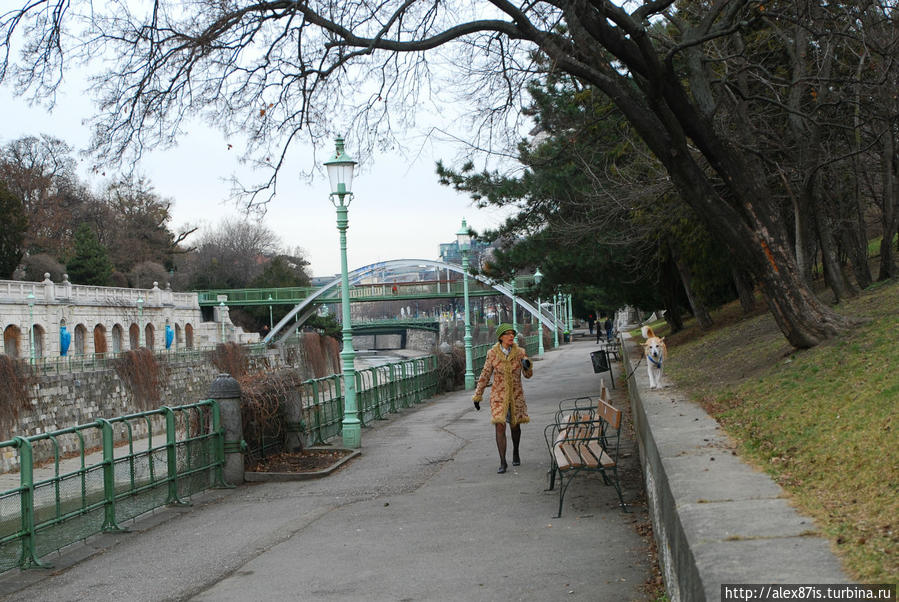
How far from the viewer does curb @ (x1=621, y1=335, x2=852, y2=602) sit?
355 centimetres

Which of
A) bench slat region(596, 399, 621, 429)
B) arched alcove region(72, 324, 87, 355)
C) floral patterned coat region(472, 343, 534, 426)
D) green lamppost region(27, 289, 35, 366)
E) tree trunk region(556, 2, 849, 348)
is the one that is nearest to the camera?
bench slat region(596, 399, 621, 429)

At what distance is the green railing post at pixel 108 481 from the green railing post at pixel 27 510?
131 centimetres

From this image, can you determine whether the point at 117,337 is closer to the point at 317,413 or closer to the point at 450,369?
the point at 450,369

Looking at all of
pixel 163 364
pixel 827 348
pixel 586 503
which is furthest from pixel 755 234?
pixel 163 364

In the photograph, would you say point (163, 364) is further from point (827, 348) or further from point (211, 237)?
point (211, 237)

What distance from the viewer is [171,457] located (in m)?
11.1

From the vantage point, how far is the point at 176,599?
6.85 meters

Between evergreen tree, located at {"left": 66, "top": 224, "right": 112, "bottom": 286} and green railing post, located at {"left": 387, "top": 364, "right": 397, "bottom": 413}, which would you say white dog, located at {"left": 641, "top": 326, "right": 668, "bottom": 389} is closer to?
green railing post, located at {"left": 387, "top": 364, "right": 397, "bottom": 413}

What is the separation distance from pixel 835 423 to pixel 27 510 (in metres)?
6.75

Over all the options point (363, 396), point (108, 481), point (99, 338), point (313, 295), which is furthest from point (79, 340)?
point (108, 481)

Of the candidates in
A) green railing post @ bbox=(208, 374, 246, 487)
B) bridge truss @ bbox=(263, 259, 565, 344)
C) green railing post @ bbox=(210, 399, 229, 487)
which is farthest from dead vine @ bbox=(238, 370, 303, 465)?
bridge truss @ bbox=(263, 259, 565, 344)

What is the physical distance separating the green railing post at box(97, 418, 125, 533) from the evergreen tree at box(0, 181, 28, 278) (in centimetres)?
5715

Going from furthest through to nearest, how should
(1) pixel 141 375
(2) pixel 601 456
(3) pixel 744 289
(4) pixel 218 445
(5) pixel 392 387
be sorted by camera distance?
1. (1) pixel 141 375
2. (3) pixel 744 289
3. (5) pixel 392 387
4. (4) pixel 218 445
5. (2) pixel 601 456

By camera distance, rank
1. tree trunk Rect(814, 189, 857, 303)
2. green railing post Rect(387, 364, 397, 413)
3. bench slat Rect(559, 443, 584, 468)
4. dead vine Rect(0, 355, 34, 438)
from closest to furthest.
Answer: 1. bench slat Rect(559, 443, 584, 468)
2. tree trunk Rect(814, 189, 857, 303)
3. green railing post Rect(387, 364, 397, 413)
4. dead vine Rect(0, 355, 34, 438)
